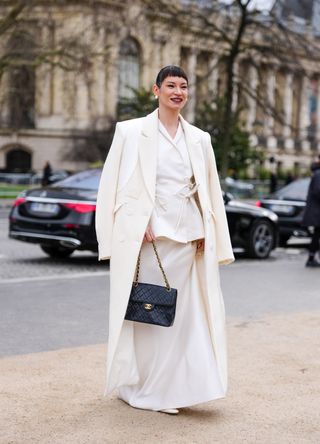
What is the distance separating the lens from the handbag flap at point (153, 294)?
4965 millimetres

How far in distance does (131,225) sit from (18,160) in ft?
242

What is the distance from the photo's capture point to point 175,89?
512 centimetres

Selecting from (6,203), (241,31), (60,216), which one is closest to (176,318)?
(60,216)

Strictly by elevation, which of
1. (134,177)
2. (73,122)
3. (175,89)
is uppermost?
(175,89)

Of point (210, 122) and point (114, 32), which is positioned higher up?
point (114, 32)

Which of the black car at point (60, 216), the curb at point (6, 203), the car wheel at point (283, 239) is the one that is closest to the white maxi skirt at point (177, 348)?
the black car at point (60, 216)

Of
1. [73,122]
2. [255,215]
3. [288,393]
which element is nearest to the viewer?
[288,393]

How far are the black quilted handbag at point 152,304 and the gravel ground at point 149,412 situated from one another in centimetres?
52

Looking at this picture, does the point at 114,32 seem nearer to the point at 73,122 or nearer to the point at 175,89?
the point at 175,89

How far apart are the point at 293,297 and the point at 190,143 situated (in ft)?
19.1

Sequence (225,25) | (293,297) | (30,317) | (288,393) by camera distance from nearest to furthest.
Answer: (288,393) < (30,317) < (293,297) < (225,25)

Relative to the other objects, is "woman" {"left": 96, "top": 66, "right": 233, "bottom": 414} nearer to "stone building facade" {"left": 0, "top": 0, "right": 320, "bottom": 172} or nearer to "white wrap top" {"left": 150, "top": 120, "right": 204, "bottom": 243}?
"white wrap top" {"left": 150, "top": 120, "right": 204, "bottom": 243}

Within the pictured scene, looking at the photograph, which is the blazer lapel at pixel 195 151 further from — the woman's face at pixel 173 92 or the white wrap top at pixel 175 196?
the woman's face at pixel 173 92

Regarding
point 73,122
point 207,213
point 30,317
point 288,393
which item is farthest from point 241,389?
point 73,122
